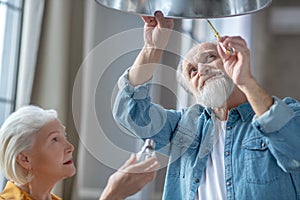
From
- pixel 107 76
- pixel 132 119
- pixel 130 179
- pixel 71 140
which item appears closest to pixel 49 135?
pixel 132 119

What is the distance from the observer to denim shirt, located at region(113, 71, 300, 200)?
1.49 m

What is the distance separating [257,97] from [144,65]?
312mm

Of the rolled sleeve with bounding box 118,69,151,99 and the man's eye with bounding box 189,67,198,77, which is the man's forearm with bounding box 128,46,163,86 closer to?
the rolled sleeve with bounding box 118,69,151,99

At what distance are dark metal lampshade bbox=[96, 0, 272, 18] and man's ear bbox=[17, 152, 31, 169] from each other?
1.69 feet

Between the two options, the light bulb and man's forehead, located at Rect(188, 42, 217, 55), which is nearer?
the light bulb

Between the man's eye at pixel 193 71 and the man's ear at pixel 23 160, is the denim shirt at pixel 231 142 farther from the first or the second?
the man's ear at pixel 23 160

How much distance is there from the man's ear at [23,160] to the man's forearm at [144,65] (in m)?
0.35

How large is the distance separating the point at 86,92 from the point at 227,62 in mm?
1083

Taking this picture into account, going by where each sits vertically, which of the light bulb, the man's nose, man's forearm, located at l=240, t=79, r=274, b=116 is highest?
the man's nose

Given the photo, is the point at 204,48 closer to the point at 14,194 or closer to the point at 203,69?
the point at 203,69

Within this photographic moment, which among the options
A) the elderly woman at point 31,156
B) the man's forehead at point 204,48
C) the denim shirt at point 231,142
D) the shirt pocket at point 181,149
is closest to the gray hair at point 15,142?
the elderly woman at point 31,156

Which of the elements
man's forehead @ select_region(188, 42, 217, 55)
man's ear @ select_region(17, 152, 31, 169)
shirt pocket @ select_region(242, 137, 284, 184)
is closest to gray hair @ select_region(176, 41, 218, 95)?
man's forehead @ select_region(188, 42, 217, 55)

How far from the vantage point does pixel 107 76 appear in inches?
103

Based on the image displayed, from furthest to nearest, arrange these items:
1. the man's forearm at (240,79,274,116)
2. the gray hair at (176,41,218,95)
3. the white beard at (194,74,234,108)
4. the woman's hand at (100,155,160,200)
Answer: the gray hair at (176,41,218,95)
the white beard at (194,74,234,108)
the man's forearm at (240,79,274,116)
the woman's hand at (100,155,160,200)
